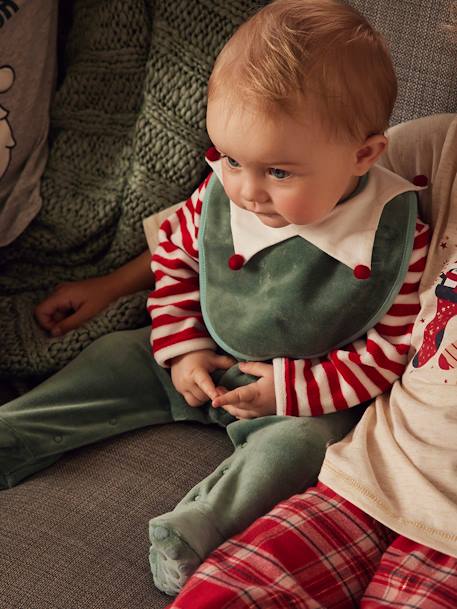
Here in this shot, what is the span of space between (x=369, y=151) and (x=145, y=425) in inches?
20.9

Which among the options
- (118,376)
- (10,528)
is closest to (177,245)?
(118,376)

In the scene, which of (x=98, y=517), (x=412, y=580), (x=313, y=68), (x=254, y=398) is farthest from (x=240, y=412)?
(x=313, y=68)

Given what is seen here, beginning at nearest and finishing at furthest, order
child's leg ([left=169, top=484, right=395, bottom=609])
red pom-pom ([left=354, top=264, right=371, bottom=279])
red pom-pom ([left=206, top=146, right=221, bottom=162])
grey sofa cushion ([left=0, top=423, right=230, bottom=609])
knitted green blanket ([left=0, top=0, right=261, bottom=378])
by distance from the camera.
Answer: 1. child's leg ([left=169, top=484, right=395, bottom=609])
2. grey sofa cushion ([left=0, top=423, right=230, bottom=609])
3. red pom-pom ([left=354, top=264, right=371, bottom=279])
4. red pom-pom ([left=206, top=146, right=221, bottom=162])
5. knitted green blanket ([left=0, top=0, right=261, bottom=378])

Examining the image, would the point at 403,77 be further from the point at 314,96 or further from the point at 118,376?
the point at 118,376

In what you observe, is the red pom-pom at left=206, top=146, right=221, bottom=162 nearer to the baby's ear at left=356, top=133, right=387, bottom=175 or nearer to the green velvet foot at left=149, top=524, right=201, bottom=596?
the baby's ear at left=356, top=133, right=387, bottom=175

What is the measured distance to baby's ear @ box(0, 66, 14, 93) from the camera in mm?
1424

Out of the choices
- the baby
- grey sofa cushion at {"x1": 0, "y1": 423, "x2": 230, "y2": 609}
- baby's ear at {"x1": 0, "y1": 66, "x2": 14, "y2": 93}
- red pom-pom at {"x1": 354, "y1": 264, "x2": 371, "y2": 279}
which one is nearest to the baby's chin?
the baby

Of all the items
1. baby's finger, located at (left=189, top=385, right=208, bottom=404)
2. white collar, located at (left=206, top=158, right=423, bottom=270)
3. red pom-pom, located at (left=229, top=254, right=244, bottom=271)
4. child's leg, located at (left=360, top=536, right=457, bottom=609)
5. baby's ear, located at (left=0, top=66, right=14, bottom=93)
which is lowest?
child's leg, located at (left=360, top=536, right=457, bottom=609)

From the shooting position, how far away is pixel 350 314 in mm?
1216

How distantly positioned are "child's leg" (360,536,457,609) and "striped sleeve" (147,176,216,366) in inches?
17.3

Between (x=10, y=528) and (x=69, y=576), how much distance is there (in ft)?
0.39

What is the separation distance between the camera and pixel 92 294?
59.0 inches

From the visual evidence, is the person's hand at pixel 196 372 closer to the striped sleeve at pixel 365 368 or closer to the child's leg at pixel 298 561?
the striped sleeve at pixel 365 368

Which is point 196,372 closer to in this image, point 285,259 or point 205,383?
point 205,383
